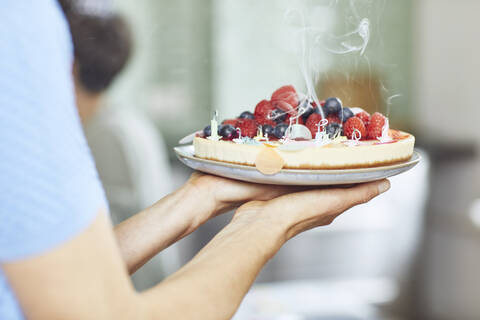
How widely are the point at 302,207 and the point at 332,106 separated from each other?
24 centimetres

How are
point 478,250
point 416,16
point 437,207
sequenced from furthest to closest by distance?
point 416,16 < point 437,207 < point 478,250

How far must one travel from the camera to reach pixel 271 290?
8.18ft

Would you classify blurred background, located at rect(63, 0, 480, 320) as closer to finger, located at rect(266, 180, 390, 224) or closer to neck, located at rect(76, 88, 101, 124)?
neck, located at rect(76, 88, 101, 124)

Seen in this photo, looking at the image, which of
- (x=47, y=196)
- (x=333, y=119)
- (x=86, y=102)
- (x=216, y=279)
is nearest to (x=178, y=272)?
(x=216, y=279)

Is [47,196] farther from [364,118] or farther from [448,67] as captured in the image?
[448,67]

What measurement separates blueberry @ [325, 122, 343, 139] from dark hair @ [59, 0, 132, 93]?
1.13 metres

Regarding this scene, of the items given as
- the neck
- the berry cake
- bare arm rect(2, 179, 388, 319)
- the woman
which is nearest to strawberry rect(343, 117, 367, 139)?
the berry cake

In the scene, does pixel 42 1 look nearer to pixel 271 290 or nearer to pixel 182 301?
pixel 182 301

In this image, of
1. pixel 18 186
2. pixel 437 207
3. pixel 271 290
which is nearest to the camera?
pixel 18 186

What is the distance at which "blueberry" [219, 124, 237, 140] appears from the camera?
0.99m

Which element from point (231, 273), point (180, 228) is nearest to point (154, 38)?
point (180, 228)

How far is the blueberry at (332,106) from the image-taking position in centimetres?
100

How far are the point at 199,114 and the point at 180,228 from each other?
269 centimetres

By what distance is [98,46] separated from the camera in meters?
1.85
